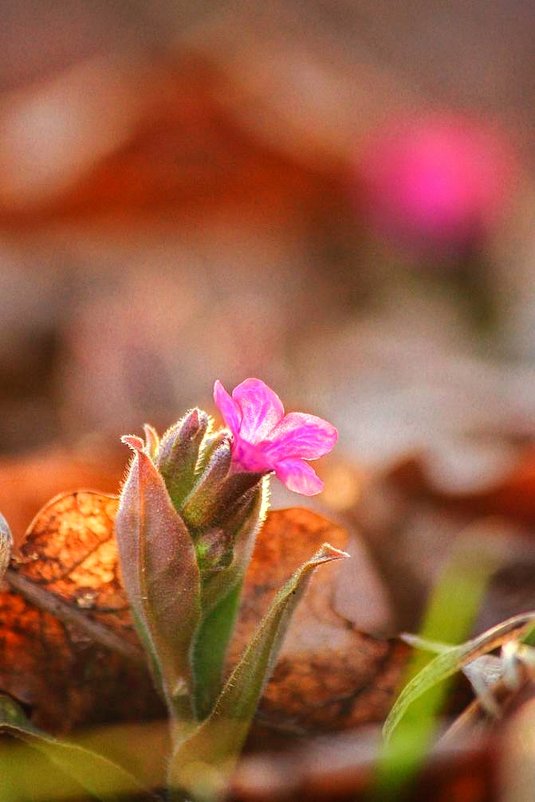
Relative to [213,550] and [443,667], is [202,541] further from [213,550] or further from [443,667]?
[443,667]

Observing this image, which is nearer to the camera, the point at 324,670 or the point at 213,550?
the point at 213,550

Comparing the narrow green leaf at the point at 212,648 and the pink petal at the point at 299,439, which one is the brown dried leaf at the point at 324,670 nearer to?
the narrow green leaf at the point at 212,648

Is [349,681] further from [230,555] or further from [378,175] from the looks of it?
[378,175]

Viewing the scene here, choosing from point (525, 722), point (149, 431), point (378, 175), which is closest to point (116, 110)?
point (378, 175)

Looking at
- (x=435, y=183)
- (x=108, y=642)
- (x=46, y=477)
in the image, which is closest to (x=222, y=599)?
(x=108, y=642)

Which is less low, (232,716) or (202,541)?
(202,541)

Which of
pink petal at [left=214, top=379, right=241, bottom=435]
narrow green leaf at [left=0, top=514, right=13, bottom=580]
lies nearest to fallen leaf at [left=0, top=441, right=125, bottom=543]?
narrow green leaf at [left=0, top=514, right=13, bottom=580]
